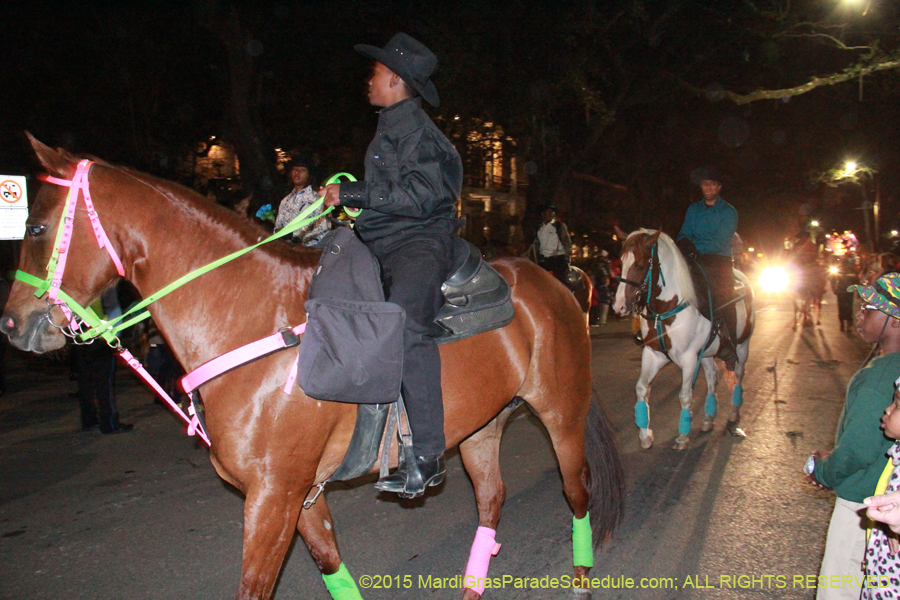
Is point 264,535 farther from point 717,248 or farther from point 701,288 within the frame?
point 717,248

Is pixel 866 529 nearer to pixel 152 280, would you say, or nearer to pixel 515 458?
pixel 152 280

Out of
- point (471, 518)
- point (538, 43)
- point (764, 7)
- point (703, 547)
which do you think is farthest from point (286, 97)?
point (703, 547)

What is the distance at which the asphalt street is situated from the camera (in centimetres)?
361

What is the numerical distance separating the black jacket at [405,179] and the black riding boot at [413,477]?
3.51 feet

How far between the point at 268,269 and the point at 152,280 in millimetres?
471

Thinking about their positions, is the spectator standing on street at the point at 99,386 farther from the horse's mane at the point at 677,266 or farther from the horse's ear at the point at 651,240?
the horse's mane at the point at 677,266

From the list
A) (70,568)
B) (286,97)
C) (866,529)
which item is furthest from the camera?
(286,97)

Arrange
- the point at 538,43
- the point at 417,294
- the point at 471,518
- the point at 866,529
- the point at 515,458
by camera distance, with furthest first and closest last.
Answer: the point at 538,43 → the point at 515,458 → the point at 471,518 → the point at 417,294 → the point at 866,529

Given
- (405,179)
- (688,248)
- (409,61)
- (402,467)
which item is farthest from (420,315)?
(688,248)

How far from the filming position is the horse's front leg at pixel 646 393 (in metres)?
6.13

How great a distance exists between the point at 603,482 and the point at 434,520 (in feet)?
4.43

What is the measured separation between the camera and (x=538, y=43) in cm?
1483

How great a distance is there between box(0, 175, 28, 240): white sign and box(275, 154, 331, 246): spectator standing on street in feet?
14.2

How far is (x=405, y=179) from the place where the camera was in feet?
8.70
